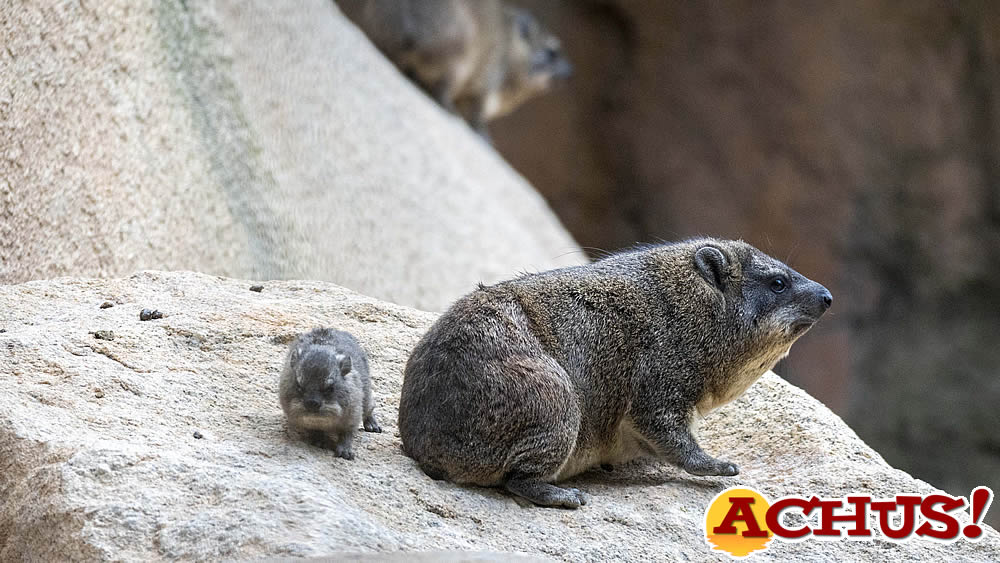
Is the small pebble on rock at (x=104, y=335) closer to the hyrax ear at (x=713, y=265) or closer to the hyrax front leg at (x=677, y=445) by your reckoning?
the hyrax front leg at (x=677, y=445)

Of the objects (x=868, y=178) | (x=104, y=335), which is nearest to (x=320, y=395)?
(x=104, y=335)

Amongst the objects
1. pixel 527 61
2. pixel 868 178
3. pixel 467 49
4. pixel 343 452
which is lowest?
pixel 343 452

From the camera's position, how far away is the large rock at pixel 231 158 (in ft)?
21.5

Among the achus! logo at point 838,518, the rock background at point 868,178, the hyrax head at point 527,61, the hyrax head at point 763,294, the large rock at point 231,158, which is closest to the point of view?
the achus! logo at point 838,518

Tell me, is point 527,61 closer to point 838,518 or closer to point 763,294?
point 763,294

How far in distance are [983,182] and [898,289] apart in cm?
186

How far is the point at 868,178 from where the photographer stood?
16234mm

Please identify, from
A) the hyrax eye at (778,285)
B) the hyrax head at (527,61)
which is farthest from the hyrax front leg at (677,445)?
the hyrax head at (527,61)

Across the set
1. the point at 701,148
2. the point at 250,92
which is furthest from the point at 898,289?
the point at 250,92

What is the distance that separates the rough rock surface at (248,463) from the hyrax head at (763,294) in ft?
1.87

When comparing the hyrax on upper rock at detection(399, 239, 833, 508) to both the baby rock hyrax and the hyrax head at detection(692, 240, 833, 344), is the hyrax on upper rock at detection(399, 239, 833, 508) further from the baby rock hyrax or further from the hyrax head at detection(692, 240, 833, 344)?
the baby rock hyrax

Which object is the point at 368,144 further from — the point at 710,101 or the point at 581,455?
the point at 710,101

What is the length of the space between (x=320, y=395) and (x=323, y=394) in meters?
0.02

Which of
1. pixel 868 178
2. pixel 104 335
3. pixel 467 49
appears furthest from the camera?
pixel 868 178
